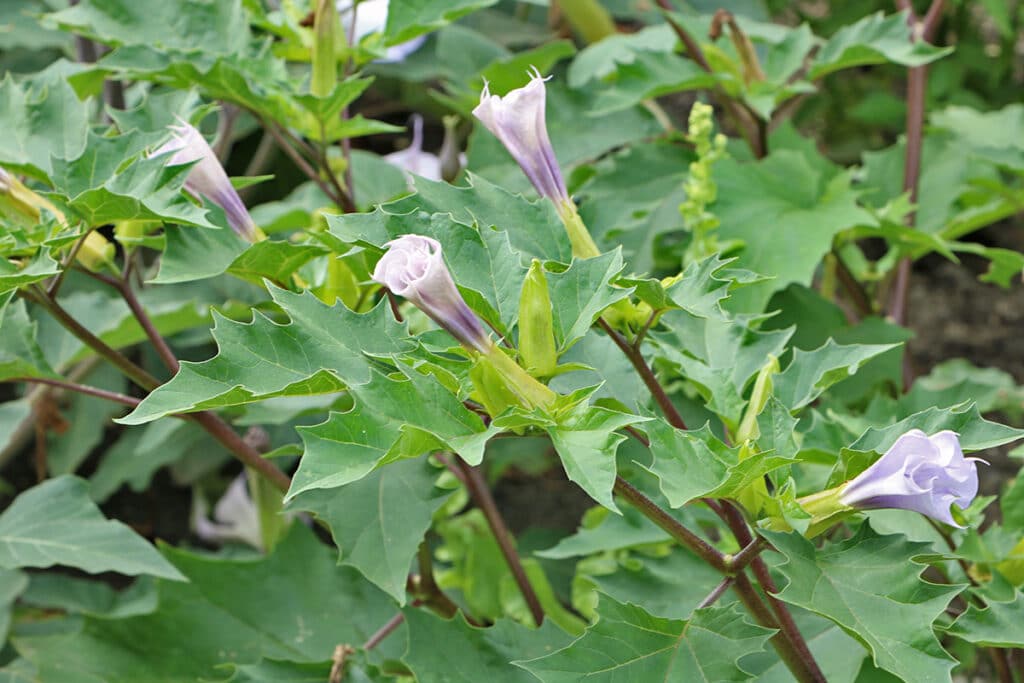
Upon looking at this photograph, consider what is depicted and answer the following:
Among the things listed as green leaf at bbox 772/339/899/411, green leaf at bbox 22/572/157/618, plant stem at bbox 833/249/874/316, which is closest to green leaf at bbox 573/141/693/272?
plant stem at bbox 833/249/874/316

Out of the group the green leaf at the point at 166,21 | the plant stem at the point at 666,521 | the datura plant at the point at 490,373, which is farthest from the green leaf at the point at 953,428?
the green leaf at the point at 166,21

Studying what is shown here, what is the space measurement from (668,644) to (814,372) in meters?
0.20

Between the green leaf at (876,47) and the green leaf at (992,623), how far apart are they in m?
0.62

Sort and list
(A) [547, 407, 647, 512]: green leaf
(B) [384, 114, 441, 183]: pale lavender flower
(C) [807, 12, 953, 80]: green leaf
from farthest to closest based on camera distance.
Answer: (B) [384, 114, 441, 183]: pale lavender flower < (C) [807, 12, 953, 80]: green leaf < (A) [547, 407, 647, 512]: green leaf

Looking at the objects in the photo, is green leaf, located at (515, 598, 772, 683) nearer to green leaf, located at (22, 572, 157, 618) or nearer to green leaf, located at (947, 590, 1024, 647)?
green leaf, located at (947, 590, 1024, 647)

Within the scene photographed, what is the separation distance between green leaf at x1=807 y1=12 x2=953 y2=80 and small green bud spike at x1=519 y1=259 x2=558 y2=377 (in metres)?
0.65

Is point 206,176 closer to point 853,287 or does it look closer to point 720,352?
point 720,352

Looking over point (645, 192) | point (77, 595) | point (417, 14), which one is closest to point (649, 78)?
point (645, 192)

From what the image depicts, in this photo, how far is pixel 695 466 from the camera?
1.82 feet

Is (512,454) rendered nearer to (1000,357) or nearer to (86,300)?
(86,300)

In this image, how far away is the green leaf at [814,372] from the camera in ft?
2.23

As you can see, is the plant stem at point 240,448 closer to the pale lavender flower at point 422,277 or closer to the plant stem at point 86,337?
the plant stem at point 86,337

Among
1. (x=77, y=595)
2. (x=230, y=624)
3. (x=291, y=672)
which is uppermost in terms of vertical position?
(x=291, y=672)

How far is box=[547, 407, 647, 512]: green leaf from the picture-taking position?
49 cm
